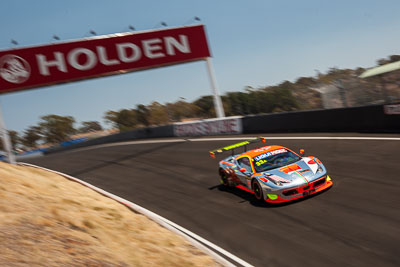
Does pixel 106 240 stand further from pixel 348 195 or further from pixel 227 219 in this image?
pixel 348 195

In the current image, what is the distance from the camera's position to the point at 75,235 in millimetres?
7145

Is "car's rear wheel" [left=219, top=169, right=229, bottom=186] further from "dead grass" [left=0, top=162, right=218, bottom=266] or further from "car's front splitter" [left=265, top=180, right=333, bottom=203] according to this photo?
"dead grass" [left=0, top=162, right=218, bottom=266]

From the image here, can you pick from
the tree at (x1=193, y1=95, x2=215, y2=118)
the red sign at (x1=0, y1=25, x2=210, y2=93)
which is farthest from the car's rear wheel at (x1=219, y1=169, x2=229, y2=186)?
the red sign at (x1=0, y1=25, x2=210, y2=93)

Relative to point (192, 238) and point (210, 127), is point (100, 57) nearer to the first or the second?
point (210, 127)

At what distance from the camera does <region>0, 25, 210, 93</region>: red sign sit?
2484 cm

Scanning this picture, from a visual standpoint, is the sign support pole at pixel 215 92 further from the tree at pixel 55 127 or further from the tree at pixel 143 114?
the tree at pixel 55 127

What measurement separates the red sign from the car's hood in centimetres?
1997

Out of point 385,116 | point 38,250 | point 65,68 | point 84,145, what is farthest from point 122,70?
point 38,250

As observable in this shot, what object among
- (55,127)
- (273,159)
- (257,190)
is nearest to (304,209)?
(257,190)

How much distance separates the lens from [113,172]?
1797cm

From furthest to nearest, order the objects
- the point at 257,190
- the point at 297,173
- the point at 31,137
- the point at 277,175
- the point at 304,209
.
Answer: the point at 31,137, the point at 257,190, the point at 277,175, the point at 297,173, the point at 304,209

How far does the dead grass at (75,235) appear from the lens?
19.8ft

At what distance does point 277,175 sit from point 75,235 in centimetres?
493

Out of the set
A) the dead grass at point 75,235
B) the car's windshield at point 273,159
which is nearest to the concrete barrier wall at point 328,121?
the car's windshield at point 273,159
